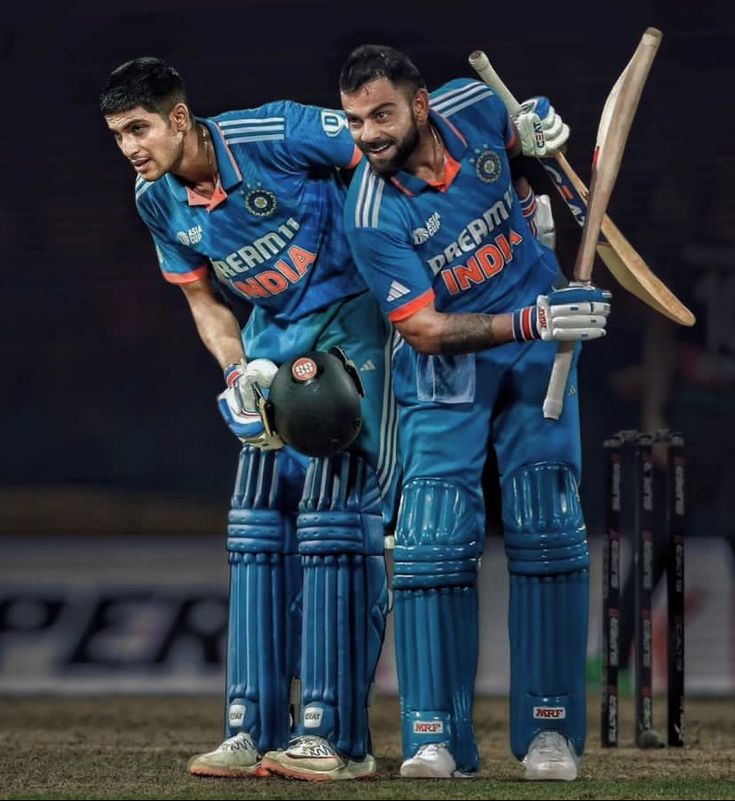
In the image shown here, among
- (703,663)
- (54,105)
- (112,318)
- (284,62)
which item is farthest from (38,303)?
(703,663)

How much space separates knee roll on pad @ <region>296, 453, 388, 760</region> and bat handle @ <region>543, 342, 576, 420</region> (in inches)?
17.2

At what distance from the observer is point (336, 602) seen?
11.8 feet

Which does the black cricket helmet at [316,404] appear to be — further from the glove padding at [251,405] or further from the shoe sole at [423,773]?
the shoe sole at [423,773]

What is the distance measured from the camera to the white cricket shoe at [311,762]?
3438 mm

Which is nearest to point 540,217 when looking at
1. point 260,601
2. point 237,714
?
point 260,601

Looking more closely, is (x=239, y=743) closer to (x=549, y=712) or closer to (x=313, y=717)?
(x=313, y=717)

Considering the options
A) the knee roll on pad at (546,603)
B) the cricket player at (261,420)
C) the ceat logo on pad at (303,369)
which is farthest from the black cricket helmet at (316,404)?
the knee roll on pad at (546,603)

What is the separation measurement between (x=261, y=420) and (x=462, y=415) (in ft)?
1.34

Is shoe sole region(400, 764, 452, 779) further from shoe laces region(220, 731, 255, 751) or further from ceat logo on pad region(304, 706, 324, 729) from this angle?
shoe laces region(220, 731, 255, 751)

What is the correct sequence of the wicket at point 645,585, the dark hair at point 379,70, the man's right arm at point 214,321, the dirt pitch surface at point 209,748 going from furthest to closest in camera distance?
the wicket at point 645,585 < the man's right arm at point 214,321 < the dark hair at point 379,70 < the dirt pitch surface at point 209,748

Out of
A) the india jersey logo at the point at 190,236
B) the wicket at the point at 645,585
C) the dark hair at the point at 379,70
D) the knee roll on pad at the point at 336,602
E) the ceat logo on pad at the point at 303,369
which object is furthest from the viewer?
the wicket at the point at 645,585

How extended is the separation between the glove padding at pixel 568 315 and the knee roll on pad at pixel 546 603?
1.03 feet

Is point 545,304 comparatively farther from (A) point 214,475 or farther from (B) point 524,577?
(A) point 214,475

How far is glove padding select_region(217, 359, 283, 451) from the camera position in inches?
141
